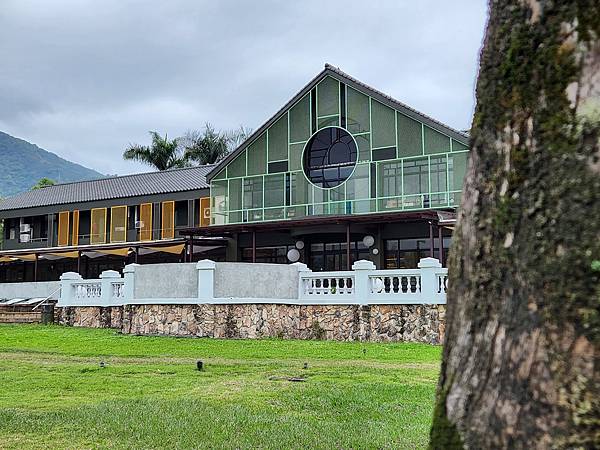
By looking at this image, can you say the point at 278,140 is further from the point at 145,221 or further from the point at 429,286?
the point at 429,286

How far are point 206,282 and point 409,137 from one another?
12221 mm

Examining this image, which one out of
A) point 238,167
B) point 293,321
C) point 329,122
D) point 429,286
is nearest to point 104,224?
point 238,167

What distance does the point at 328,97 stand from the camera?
29.1 m

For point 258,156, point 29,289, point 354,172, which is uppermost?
point 258,156

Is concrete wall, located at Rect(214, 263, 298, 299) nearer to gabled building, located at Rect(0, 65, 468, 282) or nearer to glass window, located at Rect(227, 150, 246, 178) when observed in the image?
gabled building, located at Rect(0, 65, 468, 282)

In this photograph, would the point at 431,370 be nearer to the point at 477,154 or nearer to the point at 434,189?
the point at 477,154

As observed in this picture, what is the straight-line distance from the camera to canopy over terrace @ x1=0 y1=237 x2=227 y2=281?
32.0 metres

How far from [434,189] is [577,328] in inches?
973

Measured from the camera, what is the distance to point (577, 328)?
2.20m

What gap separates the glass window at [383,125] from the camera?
1088 inches

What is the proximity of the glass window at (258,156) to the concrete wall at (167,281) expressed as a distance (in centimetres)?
1192

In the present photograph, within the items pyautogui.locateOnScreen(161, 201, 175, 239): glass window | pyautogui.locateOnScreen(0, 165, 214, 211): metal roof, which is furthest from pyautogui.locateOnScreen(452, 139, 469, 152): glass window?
pyautogui.locateOnScreen(161, 201, 175, 239): glass window

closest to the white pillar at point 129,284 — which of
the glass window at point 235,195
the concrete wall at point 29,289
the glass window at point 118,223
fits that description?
the glass window at point 235,195

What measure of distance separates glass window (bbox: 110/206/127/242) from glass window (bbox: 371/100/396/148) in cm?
1627
